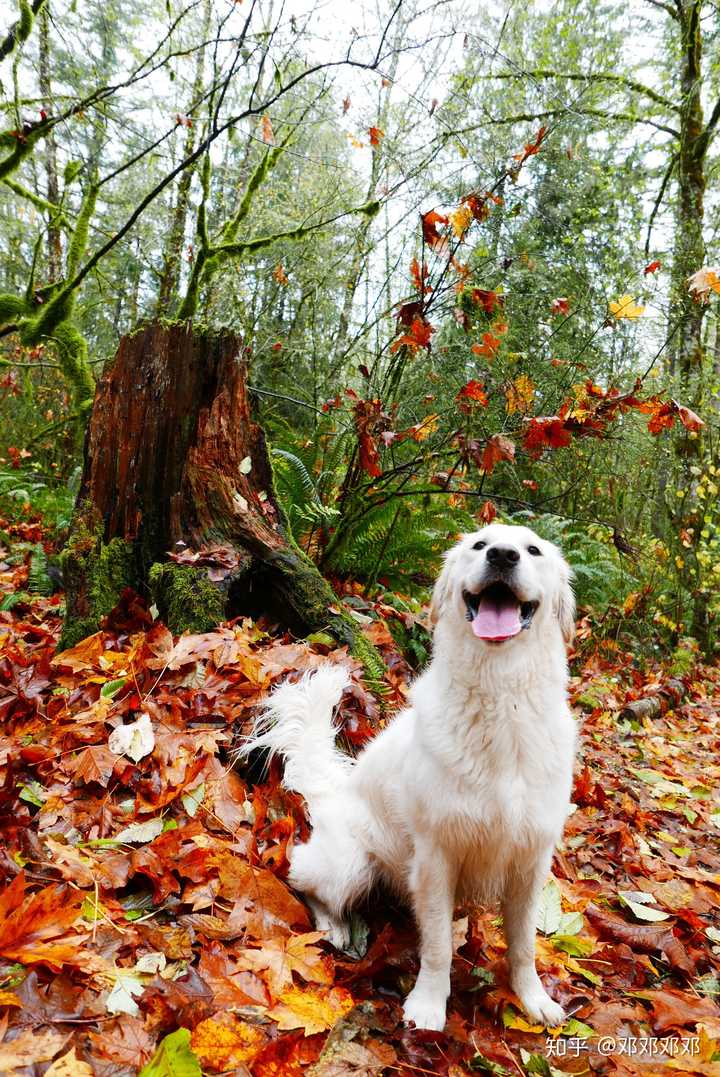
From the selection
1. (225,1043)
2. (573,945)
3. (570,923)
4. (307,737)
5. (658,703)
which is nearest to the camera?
(225,1043)

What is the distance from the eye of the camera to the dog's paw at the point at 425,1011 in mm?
1956

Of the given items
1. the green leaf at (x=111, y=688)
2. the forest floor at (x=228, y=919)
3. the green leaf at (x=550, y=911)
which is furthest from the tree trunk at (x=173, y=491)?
the green leaf at (x=550, y=911)

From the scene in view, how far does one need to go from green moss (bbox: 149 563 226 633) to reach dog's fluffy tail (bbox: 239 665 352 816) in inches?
34.0

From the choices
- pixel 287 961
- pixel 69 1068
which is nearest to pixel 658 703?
pixel 287 961

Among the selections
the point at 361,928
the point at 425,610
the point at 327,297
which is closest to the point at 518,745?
the point at 361,928

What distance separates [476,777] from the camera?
79.0 inches

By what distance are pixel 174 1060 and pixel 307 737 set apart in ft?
4.40

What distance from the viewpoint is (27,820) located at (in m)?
2.19

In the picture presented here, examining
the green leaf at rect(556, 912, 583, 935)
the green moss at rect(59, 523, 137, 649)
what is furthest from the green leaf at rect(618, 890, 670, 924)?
the green moss at rect(59, 523, 137, 649)

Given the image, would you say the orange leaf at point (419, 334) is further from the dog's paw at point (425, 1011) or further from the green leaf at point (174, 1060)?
the green leaf at point (174, 1060)

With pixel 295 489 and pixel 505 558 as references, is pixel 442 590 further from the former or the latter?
pixel 295 489

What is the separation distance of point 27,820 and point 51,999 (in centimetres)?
→ 78

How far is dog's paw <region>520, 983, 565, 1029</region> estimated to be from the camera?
2064mm

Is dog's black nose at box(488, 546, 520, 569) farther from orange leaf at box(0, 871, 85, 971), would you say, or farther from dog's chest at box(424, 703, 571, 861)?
orange leaf at box(0, 871, 85, 971)
